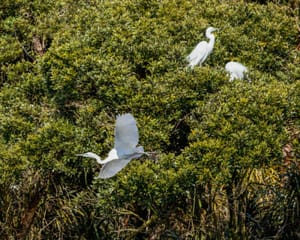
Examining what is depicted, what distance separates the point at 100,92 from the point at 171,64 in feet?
1.98

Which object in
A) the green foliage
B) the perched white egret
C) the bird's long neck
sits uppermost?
the bird's long neck

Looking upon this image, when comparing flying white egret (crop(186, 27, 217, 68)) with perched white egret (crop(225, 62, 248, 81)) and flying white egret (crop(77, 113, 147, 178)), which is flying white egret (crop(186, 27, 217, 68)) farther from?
flying white egret (crop(77, 113, 147, 178))

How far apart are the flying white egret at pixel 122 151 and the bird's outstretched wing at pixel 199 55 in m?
1.17

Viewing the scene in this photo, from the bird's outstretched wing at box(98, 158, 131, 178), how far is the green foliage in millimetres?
232

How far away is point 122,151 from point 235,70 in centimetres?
142

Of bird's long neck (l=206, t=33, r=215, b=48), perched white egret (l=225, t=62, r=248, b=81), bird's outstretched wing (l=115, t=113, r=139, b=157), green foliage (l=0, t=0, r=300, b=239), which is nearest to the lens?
bird's outstretched wing (l=115, t=113, r=139, b=157)

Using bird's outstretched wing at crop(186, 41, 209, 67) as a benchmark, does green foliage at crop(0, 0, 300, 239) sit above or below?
below

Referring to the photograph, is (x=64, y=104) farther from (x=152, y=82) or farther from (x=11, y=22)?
(x=11, y=22)

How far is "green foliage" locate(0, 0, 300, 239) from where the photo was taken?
17.4 ft

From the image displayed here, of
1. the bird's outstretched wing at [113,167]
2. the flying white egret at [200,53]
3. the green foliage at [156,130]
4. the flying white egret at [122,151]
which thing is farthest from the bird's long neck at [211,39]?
the bird's outstretched wing at [113,167]

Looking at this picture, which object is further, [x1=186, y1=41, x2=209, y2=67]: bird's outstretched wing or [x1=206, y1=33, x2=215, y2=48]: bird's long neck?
[x1=206, y1=33, x2=215, y2=48]: bird's long neck

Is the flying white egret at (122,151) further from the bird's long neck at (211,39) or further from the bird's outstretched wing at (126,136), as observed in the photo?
the bird's long neck at (211,39)

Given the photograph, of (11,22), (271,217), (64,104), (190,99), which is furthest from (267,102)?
(11,22)

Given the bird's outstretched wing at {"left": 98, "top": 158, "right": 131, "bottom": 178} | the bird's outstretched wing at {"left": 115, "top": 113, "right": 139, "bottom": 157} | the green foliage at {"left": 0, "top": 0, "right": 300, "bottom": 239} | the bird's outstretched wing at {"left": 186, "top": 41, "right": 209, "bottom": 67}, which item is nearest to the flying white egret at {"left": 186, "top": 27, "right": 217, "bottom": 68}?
the bird's outstretched wing at {"left": 186, "top": 41, "right": 209, "bottom": 67}
